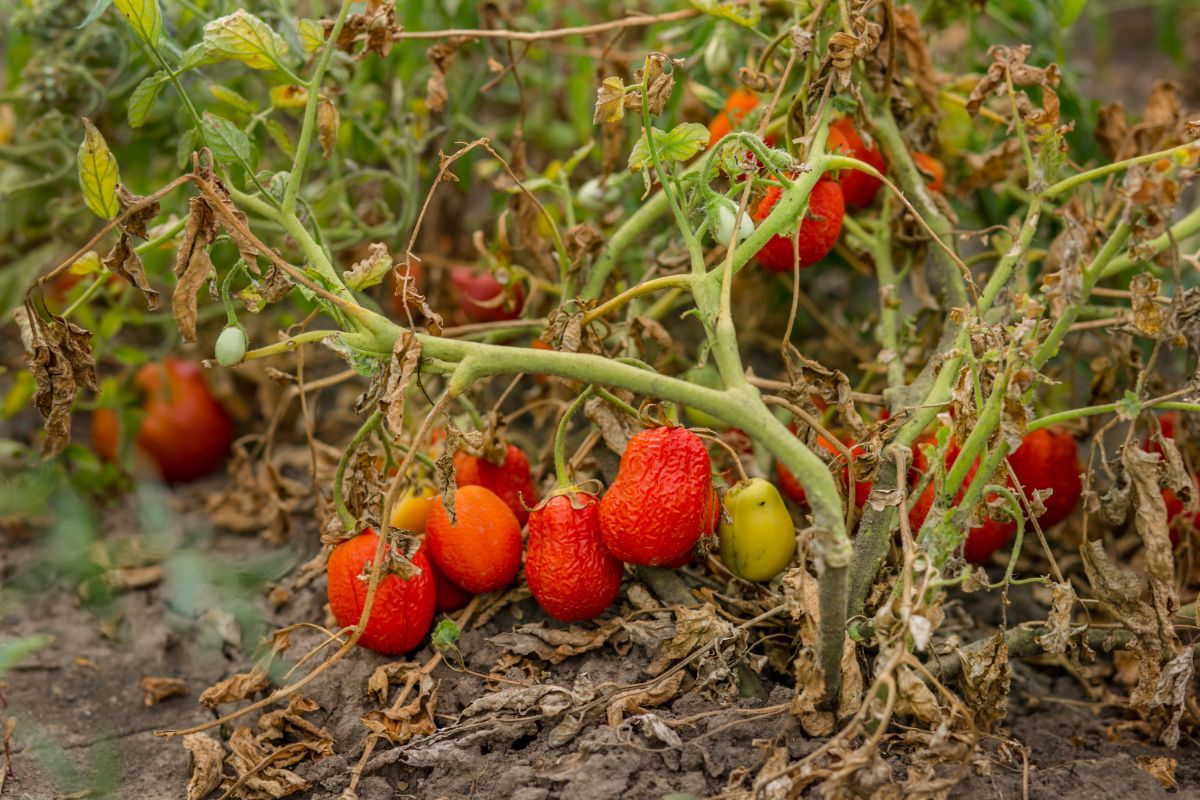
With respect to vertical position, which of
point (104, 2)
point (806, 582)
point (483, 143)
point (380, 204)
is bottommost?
point (806, 582)

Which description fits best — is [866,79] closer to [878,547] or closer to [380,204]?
[878,547]

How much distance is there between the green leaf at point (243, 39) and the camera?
145 centimetres

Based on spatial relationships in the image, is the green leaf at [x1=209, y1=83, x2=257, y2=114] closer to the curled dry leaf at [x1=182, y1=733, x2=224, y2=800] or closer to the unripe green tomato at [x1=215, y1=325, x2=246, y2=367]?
the unripe green tomato at [x1=215, y1=325, x2=246, y2=367]

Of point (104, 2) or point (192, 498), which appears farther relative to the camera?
point (192, 498)

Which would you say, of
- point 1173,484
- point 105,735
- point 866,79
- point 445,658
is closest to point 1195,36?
point 866,79

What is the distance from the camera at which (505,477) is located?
1689 mm

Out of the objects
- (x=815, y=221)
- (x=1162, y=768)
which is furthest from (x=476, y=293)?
(x=1162, y=768)

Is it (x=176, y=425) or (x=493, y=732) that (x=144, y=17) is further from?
(x=176, y=425)

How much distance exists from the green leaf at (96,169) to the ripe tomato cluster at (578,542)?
56cm

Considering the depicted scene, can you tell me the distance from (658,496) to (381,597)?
1.33 ft

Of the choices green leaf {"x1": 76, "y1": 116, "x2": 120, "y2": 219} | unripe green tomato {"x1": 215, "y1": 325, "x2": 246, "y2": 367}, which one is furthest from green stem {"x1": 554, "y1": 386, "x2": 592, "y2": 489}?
green leaf {"x1": 76, "y1": 116, "x2": 120, "y2": 219}

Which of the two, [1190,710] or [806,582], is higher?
[806,582]

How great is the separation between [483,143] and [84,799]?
1.03 metres

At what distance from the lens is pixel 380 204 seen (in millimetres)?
2043
